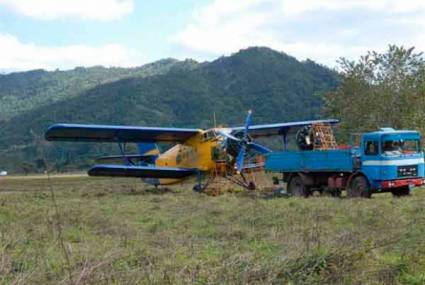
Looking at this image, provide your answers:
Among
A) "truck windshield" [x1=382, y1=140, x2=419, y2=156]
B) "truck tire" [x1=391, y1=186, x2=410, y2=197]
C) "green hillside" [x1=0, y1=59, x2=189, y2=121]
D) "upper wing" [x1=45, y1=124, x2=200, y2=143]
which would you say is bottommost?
"truck tire" [x1=391, y1=186, x2=410, y2=197]

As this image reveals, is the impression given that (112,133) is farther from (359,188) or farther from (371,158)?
(371,158)

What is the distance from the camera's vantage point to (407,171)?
18.3 m

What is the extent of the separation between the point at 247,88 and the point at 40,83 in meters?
82.2

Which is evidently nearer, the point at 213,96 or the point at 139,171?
the point at 139,171

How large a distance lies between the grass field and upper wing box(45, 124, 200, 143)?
852 cm

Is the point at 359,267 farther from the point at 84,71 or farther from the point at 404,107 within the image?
the point at 84,71

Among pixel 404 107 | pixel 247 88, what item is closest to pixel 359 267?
pixel 404 107

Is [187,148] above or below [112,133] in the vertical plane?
below

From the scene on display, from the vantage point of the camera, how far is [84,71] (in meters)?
196

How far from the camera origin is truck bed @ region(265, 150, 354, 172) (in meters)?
18.9

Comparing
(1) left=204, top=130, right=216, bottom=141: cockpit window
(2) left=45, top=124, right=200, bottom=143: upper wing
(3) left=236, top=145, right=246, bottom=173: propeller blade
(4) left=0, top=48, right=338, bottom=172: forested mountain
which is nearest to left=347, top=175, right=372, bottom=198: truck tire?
(3) left=236, top=145, right=246, bottom=173: propeller blade

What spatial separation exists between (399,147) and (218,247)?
11.8 meters

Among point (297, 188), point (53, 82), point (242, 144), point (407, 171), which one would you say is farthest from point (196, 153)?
point (53, 82)

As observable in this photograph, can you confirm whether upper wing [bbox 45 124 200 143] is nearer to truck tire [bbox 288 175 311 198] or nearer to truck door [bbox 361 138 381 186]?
truck tire [bbox 288 175 311 198]
